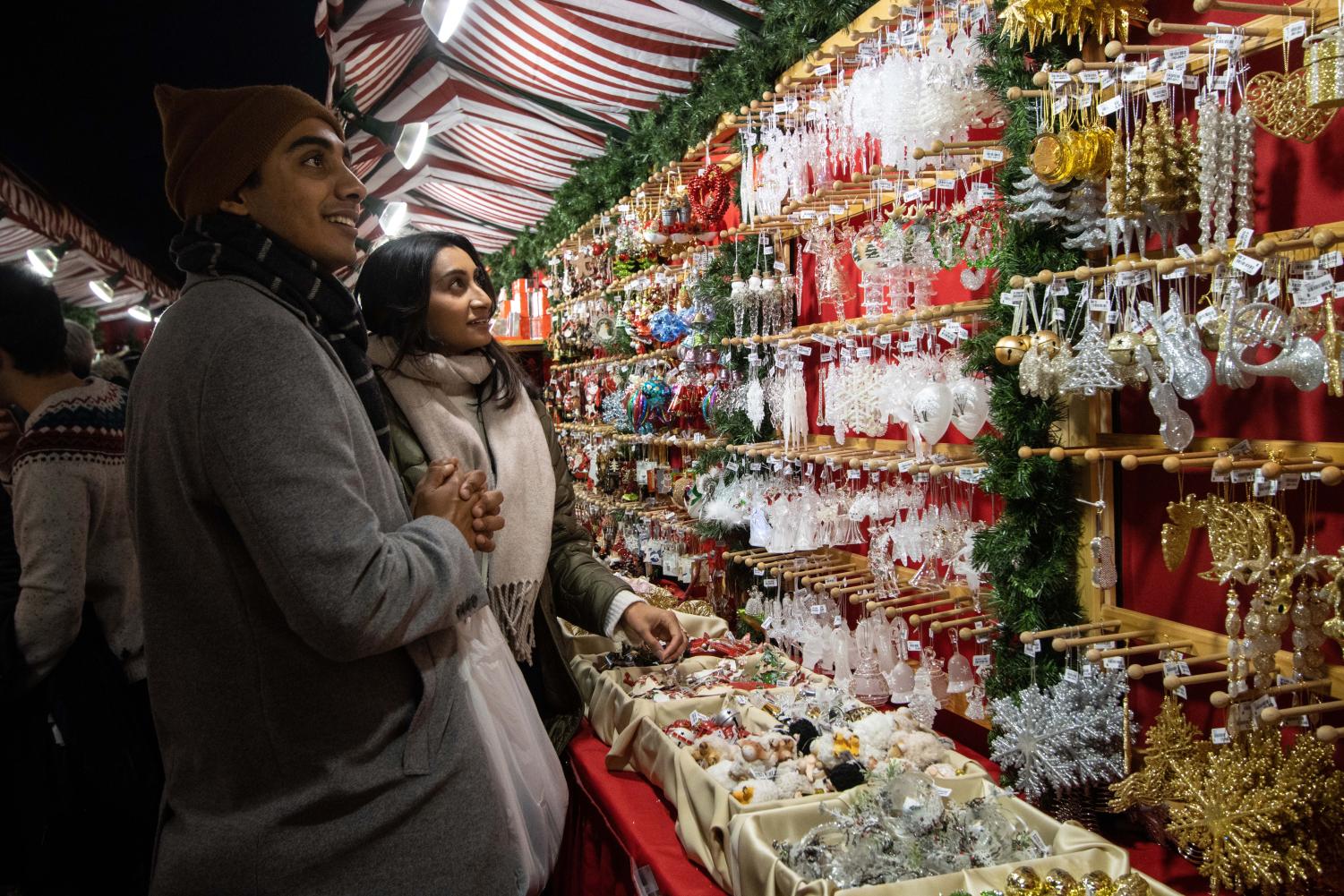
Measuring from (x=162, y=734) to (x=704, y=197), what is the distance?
9.58 feet

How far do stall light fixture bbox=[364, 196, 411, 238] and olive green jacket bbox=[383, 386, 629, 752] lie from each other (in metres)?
5.65

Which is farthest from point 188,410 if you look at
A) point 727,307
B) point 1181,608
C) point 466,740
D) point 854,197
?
point 727,307

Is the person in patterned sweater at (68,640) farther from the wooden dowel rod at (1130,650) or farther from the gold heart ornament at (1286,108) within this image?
the gold heart ornament at (1286,108)

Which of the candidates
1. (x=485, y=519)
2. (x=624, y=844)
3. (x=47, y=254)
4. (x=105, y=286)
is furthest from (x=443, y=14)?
(x=105, y=286)

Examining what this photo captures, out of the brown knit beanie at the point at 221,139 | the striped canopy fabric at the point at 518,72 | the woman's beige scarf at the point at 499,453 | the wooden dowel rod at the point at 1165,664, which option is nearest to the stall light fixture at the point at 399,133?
the striped canopy fabric at the point at 518,72

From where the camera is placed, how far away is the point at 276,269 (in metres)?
1.24

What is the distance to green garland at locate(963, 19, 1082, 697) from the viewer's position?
2100 millimetres

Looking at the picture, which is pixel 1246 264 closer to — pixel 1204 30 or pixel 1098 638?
pixel 1204 30

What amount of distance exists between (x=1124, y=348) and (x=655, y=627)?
114 cm

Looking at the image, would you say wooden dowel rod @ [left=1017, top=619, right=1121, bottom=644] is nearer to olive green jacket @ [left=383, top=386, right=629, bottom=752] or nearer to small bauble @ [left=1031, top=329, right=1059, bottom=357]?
small bauble @ [left=1031, top=329, right=1059, bottom=357]

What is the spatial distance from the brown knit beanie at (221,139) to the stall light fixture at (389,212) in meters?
6.36

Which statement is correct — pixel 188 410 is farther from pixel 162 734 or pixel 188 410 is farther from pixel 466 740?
pixel 466 740

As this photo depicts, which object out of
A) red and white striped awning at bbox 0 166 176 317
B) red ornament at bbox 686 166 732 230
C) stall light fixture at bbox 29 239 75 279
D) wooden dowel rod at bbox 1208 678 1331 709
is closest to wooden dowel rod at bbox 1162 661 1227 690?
wooden dowel rod at bbox 1208 678 1331 709

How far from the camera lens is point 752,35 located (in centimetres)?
361
